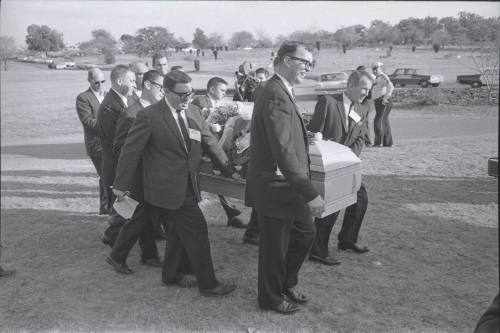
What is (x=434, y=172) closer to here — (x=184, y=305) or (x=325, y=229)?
(x=325, y=229)

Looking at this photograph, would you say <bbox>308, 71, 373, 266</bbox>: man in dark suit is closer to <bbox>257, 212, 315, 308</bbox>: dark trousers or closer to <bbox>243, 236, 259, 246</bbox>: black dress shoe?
<bbox>243, 236, 259, 246</bbox>: black dress shoe

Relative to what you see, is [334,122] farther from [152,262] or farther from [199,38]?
[199,38]

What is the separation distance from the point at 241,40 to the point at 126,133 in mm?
81053

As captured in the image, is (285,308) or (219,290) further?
(219,290)

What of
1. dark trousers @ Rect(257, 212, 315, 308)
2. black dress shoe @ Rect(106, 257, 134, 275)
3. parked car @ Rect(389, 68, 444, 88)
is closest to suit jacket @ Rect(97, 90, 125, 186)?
black dress shoe @ Rect(106, 257, 134, 275)

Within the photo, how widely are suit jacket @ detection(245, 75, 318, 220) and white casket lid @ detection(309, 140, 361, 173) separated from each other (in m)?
0.42

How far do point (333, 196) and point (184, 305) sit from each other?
59.3 inches

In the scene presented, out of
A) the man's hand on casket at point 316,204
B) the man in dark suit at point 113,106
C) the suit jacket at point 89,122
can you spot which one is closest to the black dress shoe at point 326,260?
the man's hand on casket at point 316,204

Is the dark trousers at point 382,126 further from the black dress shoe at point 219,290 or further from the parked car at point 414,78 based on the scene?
the parked car at point 414,78

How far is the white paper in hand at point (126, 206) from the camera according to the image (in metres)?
4.05

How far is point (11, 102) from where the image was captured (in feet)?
73.2

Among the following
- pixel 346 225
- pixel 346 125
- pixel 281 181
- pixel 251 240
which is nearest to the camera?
pixel 281 181

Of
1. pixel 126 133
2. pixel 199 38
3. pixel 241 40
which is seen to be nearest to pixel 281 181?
pixel 126 133

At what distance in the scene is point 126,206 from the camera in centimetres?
405
